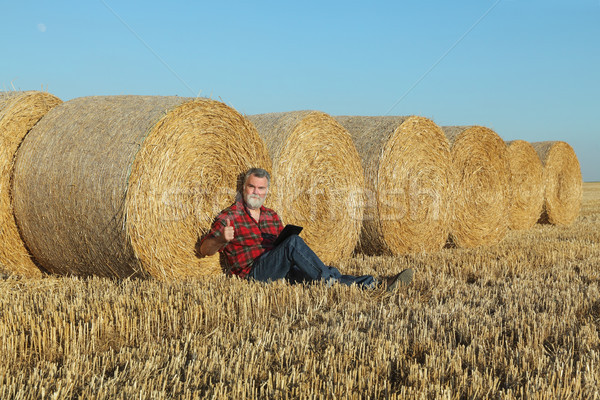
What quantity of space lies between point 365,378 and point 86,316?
197cm

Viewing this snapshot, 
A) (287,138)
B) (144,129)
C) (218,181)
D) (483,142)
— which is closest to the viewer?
(144,129)

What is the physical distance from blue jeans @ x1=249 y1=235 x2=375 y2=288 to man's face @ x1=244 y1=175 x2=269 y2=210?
2.12ft

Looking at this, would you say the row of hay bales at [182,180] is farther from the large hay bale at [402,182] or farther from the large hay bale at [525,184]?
the large hay bale at [525,184]

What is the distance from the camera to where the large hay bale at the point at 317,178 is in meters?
6.58

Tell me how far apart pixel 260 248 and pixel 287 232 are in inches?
16.7

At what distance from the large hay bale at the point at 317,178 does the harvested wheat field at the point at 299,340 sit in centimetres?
188

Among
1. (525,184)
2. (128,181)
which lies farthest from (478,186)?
(128,181)

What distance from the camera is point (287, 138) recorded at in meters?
6.55

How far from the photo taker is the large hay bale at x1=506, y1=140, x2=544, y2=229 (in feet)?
38.5

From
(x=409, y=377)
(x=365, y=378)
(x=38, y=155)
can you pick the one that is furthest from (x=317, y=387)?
(x=38, y=155)

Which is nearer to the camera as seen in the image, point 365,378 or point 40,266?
point 365,378

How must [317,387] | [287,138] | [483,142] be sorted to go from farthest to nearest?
[483,142] → [287,138] → [317,387]

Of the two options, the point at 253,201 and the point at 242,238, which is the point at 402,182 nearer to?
the point at 253,201

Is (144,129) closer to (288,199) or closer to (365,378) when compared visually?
(288,199)
